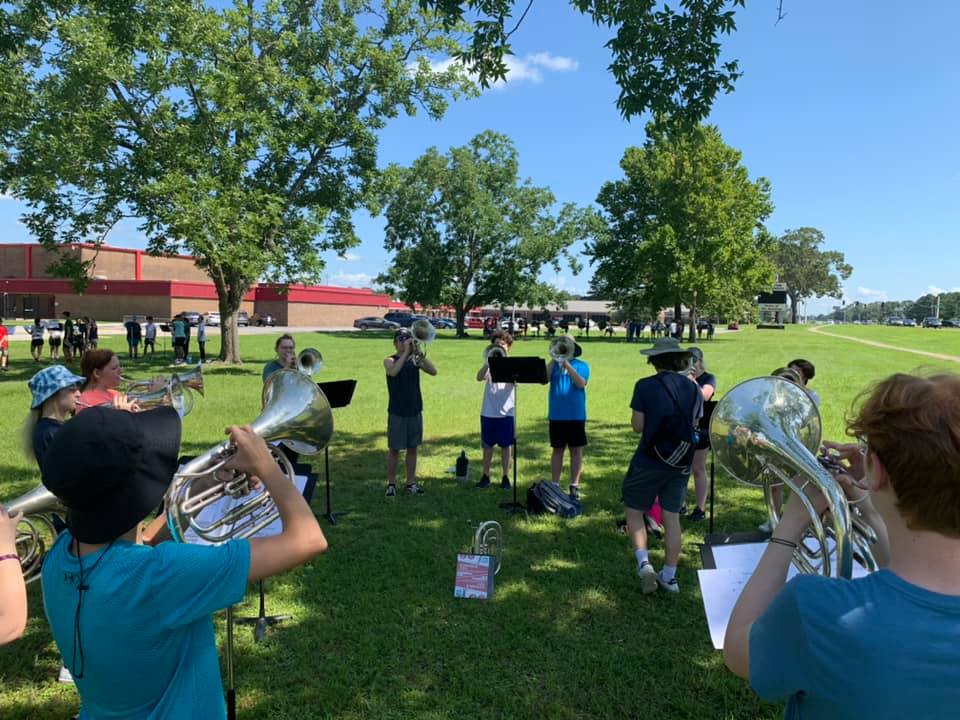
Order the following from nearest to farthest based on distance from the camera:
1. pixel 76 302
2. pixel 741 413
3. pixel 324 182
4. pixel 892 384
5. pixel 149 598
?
pixel 892 384, pixel 149 598, pixel 741 413, pixel 324 182, pixel 76 302

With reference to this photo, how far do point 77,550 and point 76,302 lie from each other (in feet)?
225

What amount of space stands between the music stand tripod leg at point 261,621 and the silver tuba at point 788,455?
3278 mm

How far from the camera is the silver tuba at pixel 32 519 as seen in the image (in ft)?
8.02

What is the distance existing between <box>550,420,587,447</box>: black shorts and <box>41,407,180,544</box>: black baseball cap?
18.2ft

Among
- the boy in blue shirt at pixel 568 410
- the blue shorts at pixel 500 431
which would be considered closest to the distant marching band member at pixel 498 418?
the blue shorts at pixel 500 431

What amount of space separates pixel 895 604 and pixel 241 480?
1.84 meters

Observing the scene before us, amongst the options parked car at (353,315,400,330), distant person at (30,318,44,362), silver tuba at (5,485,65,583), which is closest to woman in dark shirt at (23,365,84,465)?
silver tuba at (5,485,65,583)

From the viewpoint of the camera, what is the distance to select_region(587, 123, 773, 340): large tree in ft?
132

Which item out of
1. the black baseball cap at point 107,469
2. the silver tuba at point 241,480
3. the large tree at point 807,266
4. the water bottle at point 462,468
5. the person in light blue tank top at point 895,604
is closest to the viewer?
the person in light blue tank top at point 895,604

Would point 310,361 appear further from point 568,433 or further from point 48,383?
point 568,433

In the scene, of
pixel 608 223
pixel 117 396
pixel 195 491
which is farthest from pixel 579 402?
pixel 608 223

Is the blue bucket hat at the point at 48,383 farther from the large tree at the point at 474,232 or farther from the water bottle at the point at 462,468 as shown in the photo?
the large tree at the point at 474,232

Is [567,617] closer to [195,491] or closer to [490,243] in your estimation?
[195,491]

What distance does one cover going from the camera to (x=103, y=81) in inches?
613
